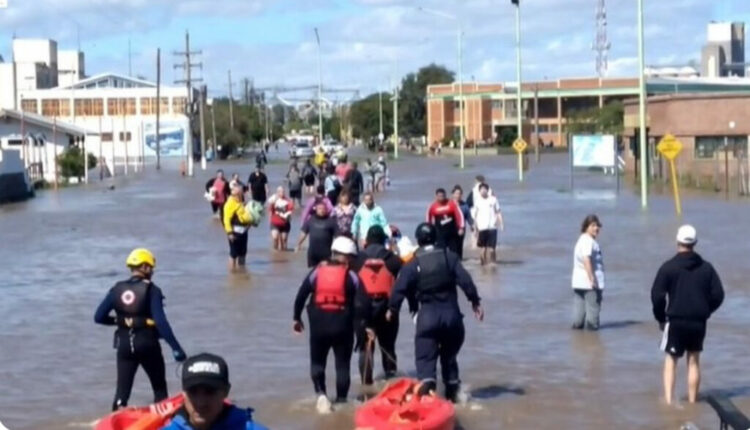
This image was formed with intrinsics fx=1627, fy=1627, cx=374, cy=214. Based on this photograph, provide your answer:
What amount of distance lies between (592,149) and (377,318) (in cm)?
4864

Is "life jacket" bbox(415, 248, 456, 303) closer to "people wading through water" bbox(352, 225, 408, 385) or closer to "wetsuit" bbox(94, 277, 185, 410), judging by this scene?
"people wading through water" bbox(352, 225, 408, 385)

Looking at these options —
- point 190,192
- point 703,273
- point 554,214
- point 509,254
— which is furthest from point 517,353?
point 190,192

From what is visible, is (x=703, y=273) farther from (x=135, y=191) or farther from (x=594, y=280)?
(x=135, y=191)

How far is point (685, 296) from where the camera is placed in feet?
42.5

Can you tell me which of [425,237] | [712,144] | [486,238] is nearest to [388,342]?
[425,237]

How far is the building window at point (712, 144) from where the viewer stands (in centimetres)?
5941

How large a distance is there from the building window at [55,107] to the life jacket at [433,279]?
125 metres

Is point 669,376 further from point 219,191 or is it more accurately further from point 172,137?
point 172,137

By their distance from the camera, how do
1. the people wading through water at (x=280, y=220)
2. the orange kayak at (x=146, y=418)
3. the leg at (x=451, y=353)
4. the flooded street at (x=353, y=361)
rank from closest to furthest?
the orange kayak at (x=146, y=418) → the leg at (x=451, y=353) → the flooded street at (x=353, y=361) → the people wading through water at (x=280, y=220)

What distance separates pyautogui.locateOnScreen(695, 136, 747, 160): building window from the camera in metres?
59.4

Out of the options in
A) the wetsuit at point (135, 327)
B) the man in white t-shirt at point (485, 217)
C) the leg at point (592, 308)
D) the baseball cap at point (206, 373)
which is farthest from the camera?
the man in white t-shirt at point (485, 217)

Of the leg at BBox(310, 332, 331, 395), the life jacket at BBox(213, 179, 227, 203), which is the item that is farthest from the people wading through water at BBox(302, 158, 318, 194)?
the leg at BBox(310, 332, 331, 395)

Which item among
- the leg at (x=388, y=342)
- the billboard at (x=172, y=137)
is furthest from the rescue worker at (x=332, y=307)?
the billboard at (x=172, y=137)

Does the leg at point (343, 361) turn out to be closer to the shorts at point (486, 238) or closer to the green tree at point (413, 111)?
the shorts at point (486, 238)
